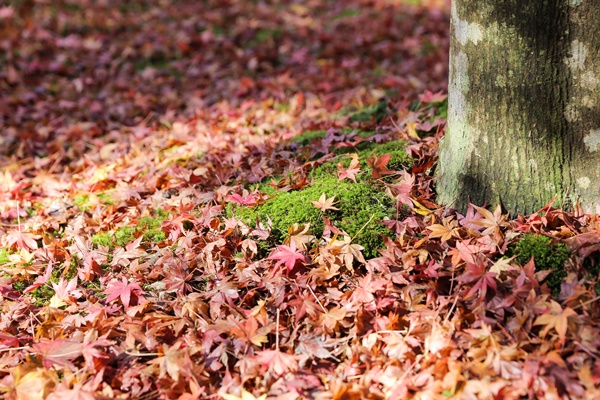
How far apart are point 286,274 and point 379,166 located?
2.66 feet

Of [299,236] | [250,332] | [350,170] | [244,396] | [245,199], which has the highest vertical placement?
[350,170]

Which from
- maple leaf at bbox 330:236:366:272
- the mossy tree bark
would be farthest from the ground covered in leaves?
the mossy tree bark

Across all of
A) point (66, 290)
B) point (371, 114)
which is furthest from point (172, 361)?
point (371, 114)

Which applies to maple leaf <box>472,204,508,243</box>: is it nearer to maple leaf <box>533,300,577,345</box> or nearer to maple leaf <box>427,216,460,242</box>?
maple leaf <box>427,216,460,242</box>

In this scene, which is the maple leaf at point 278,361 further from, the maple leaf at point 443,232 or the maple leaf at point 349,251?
the maple leaf at point 443,232

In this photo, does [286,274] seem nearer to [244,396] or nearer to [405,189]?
[244,396]

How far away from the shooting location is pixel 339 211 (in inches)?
110

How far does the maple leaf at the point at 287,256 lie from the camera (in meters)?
2.52

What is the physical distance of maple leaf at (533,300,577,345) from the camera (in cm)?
205

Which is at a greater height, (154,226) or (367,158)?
(367,158)

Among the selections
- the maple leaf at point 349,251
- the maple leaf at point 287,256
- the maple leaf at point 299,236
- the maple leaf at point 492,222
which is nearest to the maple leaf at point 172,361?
the maple leaf at point 287,256

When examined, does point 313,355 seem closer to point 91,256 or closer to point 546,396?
point 546,396

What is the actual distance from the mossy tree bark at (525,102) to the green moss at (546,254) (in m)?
0.24

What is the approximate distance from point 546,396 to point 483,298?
0.44 metres
